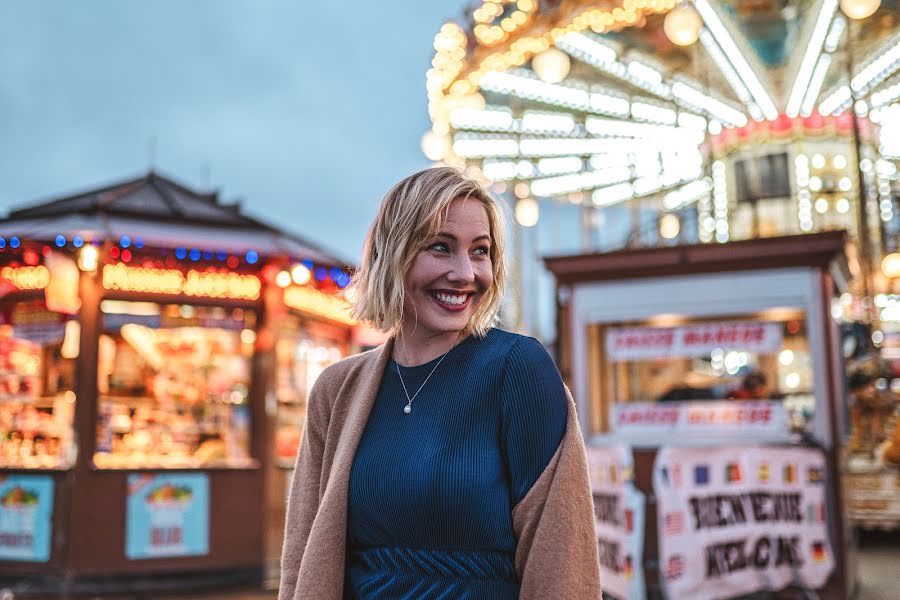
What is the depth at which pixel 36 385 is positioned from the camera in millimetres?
9805

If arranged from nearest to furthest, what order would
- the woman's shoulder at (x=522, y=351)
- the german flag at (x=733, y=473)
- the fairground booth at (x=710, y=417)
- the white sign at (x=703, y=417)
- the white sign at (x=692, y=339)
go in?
the woman's shoulder at (x=522, y=351) → the fairground booth at (x=710, y=417) → the german flag at (x=733, y=473) → the white sign at (x=703, y=417) → the white sign at (x=692, y=339)

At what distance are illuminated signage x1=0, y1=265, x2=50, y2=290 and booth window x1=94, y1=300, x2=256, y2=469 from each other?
688 millimetres

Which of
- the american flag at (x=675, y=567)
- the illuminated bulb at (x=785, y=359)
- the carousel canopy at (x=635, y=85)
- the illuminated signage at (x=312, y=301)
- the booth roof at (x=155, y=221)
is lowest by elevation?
the american flag at (x=675, y=567)

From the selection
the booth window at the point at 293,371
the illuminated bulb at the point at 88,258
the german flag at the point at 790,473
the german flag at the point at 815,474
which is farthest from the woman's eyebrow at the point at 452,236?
the booth window at the point at 293,371

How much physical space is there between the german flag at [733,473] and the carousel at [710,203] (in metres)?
0.02

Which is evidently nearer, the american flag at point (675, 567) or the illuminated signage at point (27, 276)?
the american flag at point (675, 567)

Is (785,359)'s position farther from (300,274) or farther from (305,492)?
(305,492)

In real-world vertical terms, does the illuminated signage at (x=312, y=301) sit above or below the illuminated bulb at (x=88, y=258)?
below

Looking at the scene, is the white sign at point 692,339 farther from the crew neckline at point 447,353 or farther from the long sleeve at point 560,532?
the long sleeve at point 560,532

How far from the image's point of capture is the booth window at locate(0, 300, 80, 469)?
9.55 meters

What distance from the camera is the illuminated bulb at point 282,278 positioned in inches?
408

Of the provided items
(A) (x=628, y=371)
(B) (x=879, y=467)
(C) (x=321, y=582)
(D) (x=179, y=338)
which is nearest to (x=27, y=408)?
(D) (x=179, y=338)

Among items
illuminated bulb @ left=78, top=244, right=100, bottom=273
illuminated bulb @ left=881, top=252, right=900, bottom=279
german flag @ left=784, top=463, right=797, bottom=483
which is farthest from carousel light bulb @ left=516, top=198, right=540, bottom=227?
german flag @ left=784, top=463, right=797, bottom=483

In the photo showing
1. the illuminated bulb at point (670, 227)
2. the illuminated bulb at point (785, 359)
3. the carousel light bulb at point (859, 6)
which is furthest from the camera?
the illuminated bulb at point (670, 227)
